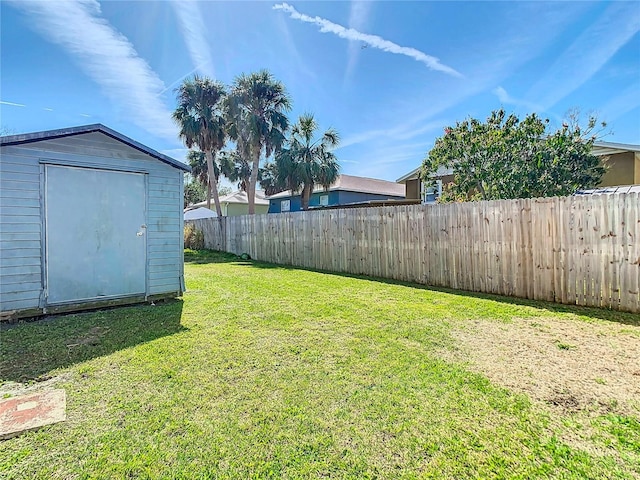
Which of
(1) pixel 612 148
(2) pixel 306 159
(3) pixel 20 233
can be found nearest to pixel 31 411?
(3) pixel 20 233

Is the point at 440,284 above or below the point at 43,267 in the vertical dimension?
below

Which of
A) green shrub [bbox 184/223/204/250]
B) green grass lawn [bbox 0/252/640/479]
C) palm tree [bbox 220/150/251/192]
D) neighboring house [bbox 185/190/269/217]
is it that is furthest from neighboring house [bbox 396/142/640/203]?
neighboring house [bbox 185/190/269/217]

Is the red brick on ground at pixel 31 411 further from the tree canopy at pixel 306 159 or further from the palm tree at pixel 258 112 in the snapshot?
the tree canopy at pixel 306 159

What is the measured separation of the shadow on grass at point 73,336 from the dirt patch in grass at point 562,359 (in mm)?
3609

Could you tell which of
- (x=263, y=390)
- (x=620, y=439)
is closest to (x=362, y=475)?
(x=263, y=390)

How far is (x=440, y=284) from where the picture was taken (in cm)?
679

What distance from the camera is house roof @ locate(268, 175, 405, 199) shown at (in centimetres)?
2320

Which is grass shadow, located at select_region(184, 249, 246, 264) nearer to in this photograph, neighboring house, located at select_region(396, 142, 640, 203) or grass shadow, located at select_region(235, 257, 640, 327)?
grass shadow, located at select_region(235, 257, 640, 327)

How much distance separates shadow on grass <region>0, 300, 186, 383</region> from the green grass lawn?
25 millimetres

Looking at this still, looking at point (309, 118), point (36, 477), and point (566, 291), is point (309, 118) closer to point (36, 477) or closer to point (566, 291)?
point (566, 291)

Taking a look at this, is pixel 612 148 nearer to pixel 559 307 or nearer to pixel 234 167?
pixel 559 307

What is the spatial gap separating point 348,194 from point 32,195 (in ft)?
65.1

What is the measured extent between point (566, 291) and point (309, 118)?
1691cm

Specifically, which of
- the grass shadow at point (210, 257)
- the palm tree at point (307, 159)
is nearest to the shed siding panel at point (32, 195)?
the grass shadow at point (210, 257)
